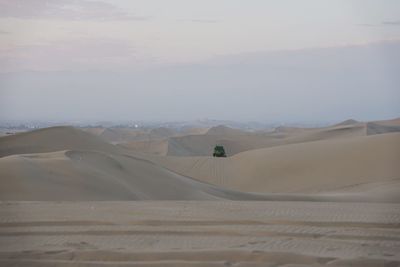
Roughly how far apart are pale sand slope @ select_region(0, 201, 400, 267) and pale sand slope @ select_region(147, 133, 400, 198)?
13576 millimetres

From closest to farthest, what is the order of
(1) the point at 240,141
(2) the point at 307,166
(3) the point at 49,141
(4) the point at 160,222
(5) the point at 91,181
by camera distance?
(4) the point at 160,222 → (5) the point at 91,181 → (3) the point at 49,141 → (2) the point at 307,166 → (1) the point at 240,141

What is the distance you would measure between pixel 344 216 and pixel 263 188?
16.4 m

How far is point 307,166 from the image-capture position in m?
25.8

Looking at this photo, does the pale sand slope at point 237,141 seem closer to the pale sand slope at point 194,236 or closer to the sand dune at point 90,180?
the sand dune at point 90,180

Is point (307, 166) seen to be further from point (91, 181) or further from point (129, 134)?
point (129, 134)

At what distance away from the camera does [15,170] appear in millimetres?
12133

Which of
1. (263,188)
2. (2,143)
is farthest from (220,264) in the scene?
(2,143)

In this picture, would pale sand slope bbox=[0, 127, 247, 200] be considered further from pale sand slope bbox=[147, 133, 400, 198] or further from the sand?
pale sand slope bbox=[147, 133, 400, 198]

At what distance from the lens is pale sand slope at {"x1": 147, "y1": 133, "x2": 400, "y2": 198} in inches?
908

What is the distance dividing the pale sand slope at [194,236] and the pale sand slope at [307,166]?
534 inches

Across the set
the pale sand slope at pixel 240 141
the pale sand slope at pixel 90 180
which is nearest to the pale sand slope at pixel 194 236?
the pale sand slope at pixel 90 180

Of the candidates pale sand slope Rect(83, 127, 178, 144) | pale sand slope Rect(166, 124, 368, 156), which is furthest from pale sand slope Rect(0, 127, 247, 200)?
pale sand slope Rect(83, 127, 178, 144)

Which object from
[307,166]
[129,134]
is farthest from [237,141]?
[307,166]

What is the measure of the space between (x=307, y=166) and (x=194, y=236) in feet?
65.7
